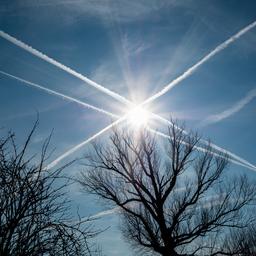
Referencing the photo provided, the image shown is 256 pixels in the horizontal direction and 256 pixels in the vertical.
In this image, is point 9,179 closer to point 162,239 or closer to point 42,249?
point 42,249

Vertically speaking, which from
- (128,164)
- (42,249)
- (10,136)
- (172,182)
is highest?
(128,164)

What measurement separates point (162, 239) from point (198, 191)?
301 centimetres

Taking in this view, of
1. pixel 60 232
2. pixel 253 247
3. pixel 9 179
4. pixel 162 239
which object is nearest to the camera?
pixel 60 232

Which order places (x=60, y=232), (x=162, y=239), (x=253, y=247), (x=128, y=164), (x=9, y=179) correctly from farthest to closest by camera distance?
1. (x=253, y=247)
2. (x=128, y=164)
3. (x=162, y=239)
4. (x=9, y=179)
5. (x=60, y=232)

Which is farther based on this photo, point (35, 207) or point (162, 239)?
point (162, 239)

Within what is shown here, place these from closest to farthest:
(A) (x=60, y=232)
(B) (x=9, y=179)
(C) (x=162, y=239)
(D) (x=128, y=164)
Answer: (A) (x=60, y=232), (B) (x=9, y=179), (C) (x=162, y=239), (D) (x=128, y=164)

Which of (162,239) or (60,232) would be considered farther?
(162,239)

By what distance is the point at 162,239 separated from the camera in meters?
16.4

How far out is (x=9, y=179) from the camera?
12.4 ft

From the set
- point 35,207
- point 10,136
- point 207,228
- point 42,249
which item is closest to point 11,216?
point 35,207

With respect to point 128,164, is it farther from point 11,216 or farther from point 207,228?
point 11,216

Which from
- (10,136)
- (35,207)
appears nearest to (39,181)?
(35,207)

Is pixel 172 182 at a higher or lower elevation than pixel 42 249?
higher

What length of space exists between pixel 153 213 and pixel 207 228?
2842mm
